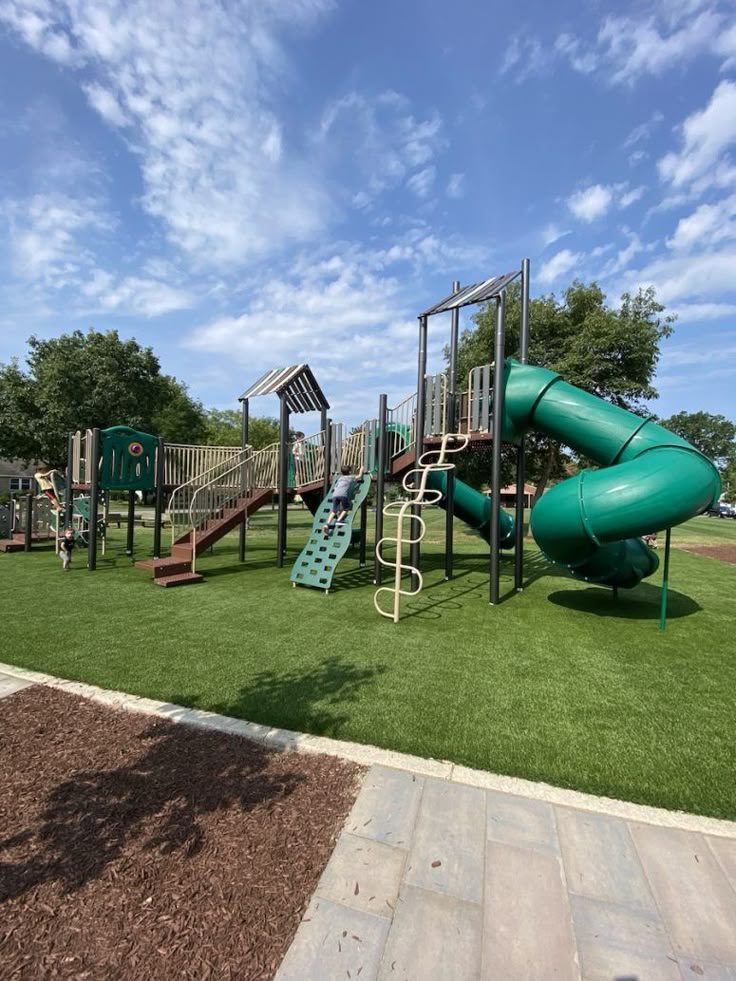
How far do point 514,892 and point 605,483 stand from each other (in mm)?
5535

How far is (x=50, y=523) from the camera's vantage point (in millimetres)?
16141

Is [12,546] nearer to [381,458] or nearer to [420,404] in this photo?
[381,458]

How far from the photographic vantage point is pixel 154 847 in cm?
264

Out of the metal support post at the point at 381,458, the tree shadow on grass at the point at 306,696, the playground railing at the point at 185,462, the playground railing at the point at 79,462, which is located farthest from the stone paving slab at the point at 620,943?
the playground railing at the point at 79,462

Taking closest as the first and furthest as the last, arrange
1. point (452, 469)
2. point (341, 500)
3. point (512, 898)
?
point (512, 898) < point (452, 469) < point (341, 500)

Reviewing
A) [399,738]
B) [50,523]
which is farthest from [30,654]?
[50,523]

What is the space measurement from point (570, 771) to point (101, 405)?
3181cm

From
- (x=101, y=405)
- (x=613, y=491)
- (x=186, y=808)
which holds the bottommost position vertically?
(x=186, y=808)

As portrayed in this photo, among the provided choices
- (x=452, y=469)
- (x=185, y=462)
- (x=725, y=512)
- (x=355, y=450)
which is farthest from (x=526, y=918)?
(x=725, y=512)

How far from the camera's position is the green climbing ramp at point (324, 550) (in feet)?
30.9

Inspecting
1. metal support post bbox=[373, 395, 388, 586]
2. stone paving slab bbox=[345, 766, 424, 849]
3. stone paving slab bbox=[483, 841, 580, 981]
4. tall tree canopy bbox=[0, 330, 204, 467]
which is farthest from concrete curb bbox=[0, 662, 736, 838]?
tall tree canopy bbox=[0, 330, 204, 467]

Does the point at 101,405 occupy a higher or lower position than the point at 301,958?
higher

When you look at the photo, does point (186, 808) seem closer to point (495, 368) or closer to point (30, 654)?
point (30, 654)

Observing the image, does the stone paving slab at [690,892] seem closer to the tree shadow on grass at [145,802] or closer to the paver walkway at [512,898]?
the paver walkway at [512,898]
